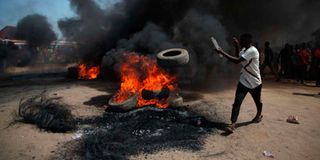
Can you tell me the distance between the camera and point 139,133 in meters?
6.37

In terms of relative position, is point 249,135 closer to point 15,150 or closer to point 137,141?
point 137,141

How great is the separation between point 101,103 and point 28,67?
64.8 feet

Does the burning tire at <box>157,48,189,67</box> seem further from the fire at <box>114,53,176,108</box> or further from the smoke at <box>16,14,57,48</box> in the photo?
the smoke at <box>16,14,57,48</box>

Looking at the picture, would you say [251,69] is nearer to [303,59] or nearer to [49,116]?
[49,116]

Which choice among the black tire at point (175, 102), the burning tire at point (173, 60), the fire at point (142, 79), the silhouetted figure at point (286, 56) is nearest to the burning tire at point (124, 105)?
the fire at point (142, 79)

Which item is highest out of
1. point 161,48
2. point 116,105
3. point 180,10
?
point 180,10

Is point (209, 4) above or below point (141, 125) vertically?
above

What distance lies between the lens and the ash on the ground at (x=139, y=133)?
545 cm

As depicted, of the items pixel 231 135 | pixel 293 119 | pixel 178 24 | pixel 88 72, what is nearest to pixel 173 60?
pixel 231 135

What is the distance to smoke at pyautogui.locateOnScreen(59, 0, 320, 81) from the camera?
15.1 metres

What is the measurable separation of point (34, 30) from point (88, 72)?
46.8 feet

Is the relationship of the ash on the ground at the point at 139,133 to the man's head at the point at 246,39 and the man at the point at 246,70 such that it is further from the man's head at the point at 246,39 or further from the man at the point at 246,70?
the man's head at the point at 246,39

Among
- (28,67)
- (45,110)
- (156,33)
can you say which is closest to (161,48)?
(156,33)

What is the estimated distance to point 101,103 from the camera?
9219mm
